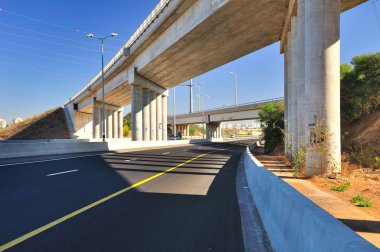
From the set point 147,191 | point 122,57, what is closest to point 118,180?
point 147,191

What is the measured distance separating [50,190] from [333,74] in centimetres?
1024

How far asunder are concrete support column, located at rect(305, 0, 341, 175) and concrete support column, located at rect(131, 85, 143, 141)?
118 feet

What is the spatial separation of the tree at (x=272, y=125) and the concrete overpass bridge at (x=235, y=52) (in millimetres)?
6697

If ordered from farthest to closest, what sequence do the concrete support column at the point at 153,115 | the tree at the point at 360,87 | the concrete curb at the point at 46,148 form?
1. the concrete support column at the point at 153,115
2. the tree at the point at 360,87
3. the concrete curb at the point at 46,148

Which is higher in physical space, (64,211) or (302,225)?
(302,225)

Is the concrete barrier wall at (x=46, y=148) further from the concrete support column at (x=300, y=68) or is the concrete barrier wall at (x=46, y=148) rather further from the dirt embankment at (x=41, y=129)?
the dirt embankment at (x=41, y=129)

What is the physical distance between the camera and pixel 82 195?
7547 mm

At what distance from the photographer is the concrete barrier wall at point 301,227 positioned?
7.04ft

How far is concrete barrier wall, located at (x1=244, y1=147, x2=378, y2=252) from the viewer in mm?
2145

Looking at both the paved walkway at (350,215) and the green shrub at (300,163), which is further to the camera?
the green shrub at (300,163)

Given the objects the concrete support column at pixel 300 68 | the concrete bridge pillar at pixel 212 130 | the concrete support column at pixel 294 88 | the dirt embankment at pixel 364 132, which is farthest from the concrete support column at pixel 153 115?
the concrete support column at pixel 300 68

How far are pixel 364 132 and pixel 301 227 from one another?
794 inches

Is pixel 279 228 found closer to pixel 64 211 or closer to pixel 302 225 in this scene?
pixel 302 225

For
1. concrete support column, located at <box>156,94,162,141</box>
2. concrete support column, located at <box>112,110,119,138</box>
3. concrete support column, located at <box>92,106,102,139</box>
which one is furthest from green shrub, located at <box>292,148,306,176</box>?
concrete support column, located at <box>112,110,119,138</box>
